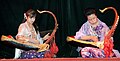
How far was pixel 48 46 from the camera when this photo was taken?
266 centimetres

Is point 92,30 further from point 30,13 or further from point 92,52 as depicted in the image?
point 30,13

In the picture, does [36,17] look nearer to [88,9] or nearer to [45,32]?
[45,32]

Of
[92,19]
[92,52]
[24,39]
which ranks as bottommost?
[92,52]

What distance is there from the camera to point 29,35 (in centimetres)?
267

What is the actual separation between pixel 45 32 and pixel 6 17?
0.39 meters

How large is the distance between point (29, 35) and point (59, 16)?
330mm

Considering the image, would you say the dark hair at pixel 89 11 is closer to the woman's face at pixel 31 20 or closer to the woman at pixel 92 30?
the woman at pixel 92 30

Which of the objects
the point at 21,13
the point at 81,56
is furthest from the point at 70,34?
the point at 21,13

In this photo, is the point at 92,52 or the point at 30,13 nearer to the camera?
the point at 92,52

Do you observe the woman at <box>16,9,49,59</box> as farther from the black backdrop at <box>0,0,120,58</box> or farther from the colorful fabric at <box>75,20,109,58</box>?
the colorful fabric at <box>75,20,109,58</box>

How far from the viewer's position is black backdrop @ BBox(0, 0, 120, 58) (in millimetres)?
2660

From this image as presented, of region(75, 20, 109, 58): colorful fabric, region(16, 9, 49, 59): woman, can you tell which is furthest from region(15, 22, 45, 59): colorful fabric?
region(75, 20, 109, 58): colorful fabric

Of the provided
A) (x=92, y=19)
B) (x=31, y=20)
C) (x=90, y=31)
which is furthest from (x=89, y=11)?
(x=31, y=20)

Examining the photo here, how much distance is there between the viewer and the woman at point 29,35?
2.61 metres
